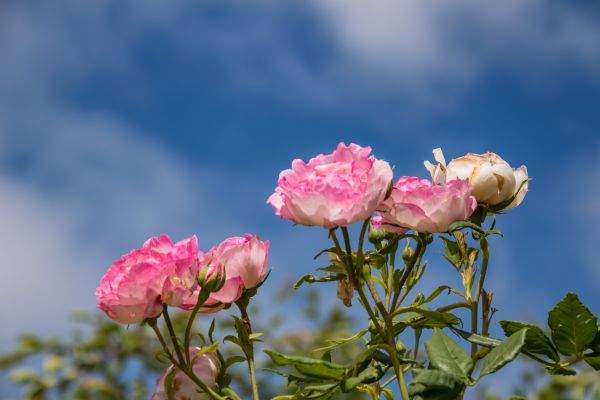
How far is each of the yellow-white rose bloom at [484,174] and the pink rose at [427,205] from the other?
66mm

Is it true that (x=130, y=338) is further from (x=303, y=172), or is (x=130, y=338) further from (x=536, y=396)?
(x=303, y=172)

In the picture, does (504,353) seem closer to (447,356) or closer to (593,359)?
(447,356)

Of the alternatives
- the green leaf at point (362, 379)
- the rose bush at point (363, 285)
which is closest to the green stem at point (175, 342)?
the rose bush at point (363, 285)

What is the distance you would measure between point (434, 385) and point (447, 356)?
0.06m

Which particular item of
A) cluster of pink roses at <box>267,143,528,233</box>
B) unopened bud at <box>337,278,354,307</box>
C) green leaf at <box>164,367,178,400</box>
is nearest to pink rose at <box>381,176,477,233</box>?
cluster of pink roses at <box>267,143,528,233</box>

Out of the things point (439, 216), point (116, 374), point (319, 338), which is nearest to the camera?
point (439, 216)

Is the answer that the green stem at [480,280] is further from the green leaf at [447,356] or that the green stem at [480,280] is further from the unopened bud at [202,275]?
the unopened bud at [202,275]

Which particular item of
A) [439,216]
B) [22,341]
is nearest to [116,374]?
[22,341]

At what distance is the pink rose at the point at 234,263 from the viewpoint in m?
0.95

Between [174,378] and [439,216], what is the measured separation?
39 centimetres

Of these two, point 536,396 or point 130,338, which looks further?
point 130,338

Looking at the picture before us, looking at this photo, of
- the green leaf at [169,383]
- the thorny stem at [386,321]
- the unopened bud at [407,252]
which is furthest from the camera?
the unopened bud at [407,252]

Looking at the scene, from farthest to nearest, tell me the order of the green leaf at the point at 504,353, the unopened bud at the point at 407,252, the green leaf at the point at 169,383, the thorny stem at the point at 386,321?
the unopened bud at the point at 407,252
the green leaf at the point at 169,383
the thorny stem at the point at 386,321
the green leaf at the point at 504,353

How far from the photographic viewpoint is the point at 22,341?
10.4ft
